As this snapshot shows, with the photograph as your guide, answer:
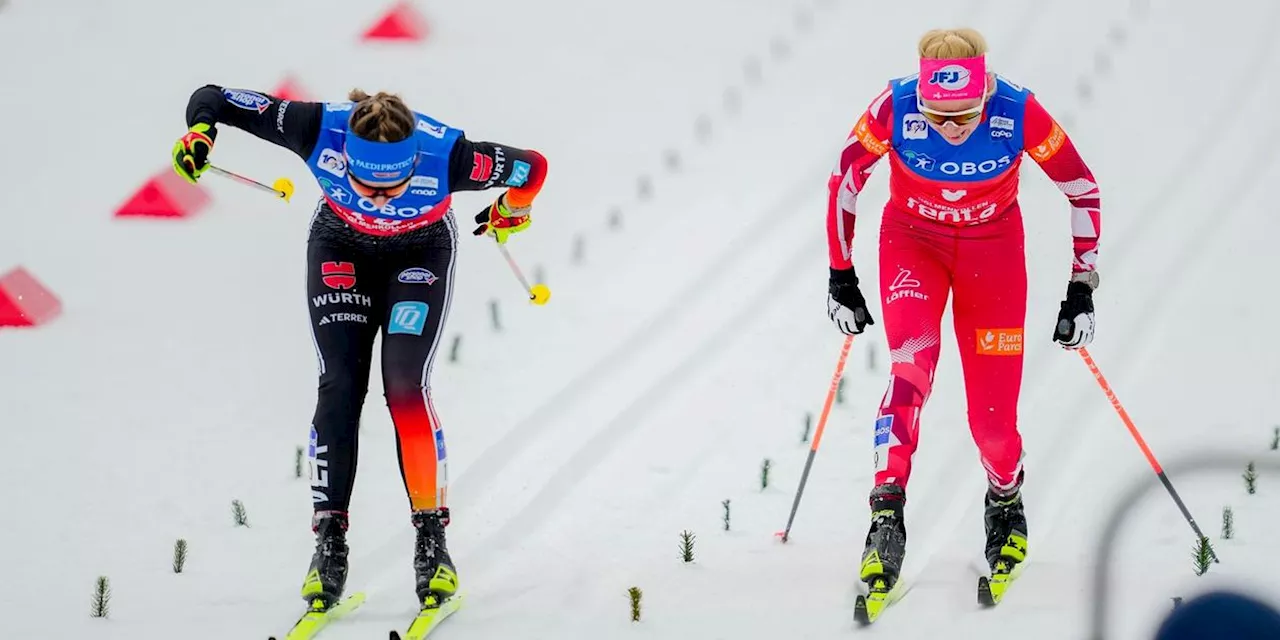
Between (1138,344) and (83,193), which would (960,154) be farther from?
(83,193)

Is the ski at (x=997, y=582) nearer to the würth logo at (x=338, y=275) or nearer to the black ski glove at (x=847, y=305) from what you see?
the black ski glove at (x=847, y=305)

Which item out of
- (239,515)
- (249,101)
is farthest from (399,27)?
(249,101)

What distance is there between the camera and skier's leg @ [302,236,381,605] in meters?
5.91

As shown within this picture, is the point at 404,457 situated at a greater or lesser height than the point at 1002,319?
lesser

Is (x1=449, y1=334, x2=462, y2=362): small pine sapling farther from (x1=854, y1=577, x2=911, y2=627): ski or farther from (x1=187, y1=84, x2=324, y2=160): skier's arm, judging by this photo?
→ (x1=854, y1=577, x2=911, y2=627): ski

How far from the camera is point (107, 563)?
21.1 ft

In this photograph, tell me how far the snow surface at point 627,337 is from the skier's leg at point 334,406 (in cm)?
25

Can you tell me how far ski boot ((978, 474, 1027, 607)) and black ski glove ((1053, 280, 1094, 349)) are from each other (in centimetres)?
60

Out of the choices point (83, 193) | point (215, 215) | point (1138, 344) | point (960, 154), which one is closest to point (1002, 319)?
point (960, 154)

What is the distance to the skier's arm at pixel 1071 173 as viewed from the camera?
6012 mm

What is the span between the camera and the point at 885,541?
236 inches

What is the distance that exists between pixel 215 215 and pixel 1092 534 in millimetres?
6417

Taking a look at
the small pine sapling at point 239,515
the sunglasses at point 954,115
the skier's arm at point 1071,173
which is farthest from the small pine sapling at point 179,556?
the skier's arm at point 1071,173

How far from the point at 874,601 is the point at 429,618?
1.65 metres
